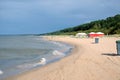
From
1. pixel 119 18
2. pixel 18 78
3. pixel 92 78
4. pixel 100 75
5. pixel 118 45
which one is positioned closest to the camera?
pixel 92 78

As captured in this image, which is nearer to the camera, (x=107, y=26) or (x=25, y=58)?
(x=25, y=58)

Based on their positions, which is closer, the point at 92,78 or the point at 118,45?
the point at 92,78

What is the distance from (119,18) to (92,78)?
391ft

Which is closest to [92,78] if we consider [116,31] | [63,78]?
[63,78]

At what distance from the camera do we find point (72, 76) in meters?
9.62

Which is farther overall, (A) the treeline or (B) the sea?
(A) the treeline

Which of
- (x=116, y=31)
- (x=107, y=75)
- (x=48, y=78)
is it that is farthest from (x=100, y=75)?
(x=116, y=31)

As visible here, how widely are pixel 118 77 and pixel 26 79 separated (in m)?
3.57

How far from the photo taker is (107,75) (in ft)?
31.2

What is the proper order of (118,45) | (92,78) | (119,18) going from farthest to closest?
(119,18) < (118,45) < (92,78)

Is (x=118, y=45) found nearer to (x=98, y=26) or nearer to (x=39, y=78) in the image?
(x=39, y=78)

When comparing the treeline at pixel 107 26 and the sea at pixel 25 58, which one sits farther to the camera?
the treeline at pixel 107 26

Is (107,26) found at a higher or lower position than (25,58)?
higher

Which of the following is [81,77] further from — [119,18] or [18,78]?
[119,18]
